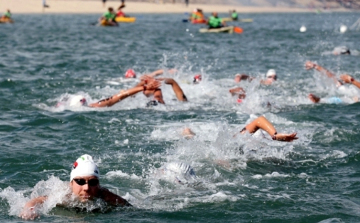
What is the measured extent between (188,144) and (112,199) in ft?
10.6

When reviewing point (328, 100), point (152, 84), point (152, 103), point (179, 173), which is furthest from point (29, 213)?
point (328, 100)

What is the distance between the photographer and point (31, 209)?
750 cm

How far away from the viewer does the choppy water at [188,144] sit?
26.7 feet

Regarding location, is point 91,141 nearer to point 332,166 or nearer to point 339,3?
point 332,166

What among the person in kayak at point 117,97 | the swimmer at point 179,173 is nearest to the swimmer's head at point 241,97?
the person in kayak at point 117,97

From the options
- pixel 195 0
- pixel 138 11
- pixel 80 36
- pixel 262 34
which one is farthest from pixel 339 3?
pixel 80 36

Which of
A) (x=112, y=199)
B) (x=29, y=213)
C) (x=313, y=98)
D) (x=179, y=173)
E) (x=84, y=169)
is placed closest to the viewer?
(x=84, y=169)

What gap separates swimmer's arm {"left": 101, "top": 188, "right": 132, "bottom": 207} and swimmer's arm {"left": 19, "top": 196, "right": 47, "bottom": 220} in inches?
28.2

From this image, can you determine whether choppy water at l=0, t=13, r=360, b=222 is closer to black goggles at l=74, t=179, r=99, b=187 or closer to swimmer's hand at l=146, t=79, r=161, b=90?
black goggles at l=74, t=179, r=99, b=187

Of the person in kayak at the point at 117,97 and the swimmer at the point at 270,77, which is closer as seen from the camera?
the person in kayak at the point at 117,97

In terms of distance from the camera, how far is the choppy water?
8.15 m

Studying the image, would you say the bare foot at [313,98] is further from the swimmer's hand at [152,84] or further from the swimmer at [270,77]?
the swimmer's hand at [152,84]

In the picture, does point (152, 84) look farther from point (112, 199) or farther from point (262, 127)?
point (112, 199)

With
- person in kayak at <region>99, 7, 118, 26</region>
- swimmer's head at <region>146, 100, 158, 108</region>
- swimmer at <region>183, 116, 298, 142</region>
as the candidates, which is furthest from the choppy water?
person in kayak at <region>99, 7, 118, 26</region>
